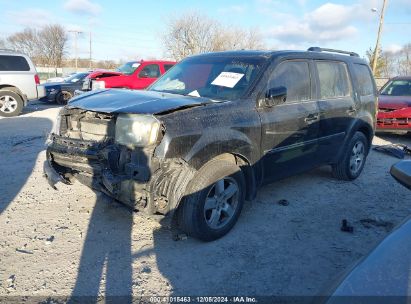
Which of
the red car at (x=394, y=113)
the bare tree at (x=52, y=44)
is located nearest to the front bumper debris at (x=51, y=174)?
the red car at (x=394, y=113)

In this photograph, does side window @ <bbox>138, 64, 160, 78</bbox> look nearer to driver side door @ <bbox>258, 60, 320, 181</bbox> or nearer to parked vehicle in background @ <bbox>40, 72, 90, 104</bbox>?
parked vehicle in background @ <bbox>40, 72, 90, 104</bbox>

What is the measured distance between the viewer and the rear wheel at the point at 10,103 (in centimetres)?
1177

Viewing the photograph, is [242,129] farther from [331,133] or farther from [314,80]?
[331,133]

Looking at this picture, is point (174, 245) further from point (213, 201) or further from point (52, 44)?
point (52, 44)

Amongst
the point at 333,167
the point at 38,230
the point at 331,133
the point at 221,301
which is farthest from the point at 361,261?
the point at 333,167

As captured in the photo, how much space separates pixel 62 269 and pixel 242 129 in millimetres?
2111

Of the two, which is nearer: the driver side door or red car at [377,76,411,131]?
the driver side door

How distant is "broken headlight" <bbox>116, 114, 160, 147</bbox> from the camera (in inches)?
122

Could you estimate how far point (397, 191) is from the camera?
539cm

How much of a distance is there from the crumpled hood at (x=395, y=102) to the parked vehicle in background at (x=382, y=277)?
28.4 ft

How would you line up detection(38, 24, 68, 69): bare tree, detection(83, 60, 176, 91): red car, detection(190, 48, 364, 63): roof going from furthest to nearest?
detection(38, 24, 68, 69): bare tree
detection(83, 60, 176, 91): red car
detection(190, 48, 364, 63): roof

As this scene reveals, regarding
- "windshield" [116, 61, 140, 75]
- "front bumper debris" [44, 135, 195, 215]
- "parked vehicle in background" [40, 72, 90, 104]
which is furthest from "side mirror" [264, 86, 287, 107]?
"parked vehicle in background" [40, 72, 90, 104]

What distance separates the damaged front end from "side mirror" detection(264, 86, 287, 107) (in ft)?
4.10

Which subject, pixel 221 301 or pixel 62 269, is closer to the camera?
pixel 221 301
